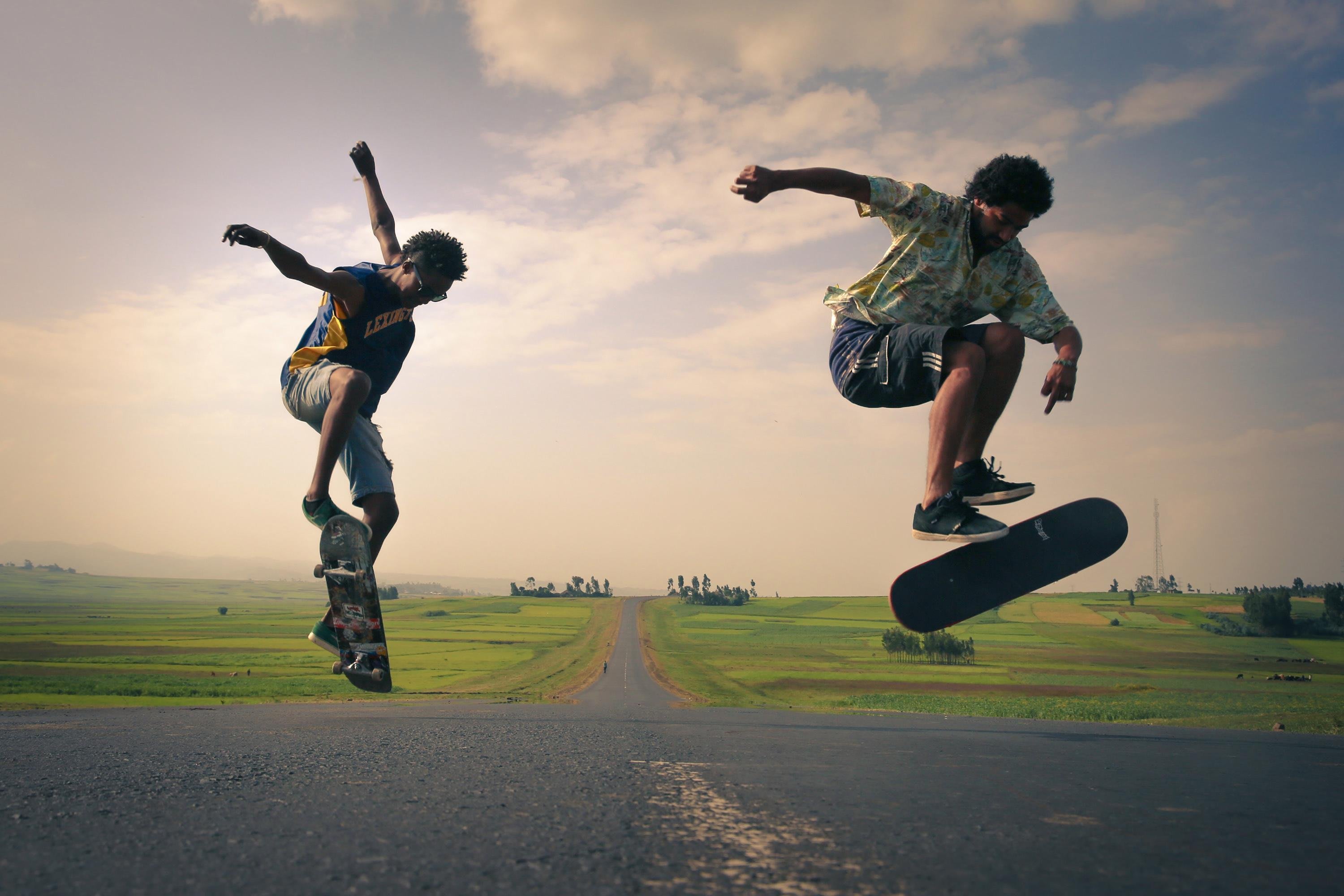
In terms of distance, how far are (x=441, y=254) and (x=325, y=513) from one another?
7.06 feet

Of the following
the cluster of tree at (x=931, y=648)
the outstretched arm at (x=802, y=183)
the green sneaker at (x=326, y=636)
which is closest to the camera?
the outstretched arm at (x=802, y=183)

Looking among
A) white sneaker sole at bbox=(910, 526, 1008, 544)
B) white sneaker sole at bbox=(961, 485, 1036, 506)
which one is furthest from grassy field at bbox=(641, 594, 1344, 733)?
white sneaker sole at bbox=(910, 526, 1008, 544)

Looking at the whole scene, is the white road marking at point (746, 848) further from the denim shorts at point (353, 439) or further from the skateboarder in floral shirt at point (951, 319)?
the denim shorts at point (353, 439)

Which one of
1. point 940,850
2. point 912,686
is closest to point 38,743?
point 940,850

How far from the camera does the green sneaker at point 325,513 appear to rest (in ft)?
18.1

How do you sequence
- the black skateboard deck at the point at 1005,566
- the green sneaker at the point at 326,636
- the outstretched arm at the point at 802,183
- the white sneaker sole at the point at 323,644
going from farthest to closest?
the black skateboard deck at the point at 1005,566 < the green sneaker at the point at 326,636 < the white sneaker sole at the point at 323,644 < the outstretched arm at the point at 802,183

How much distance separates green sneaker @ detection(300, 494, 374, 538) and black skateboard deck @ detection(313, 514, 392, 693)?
25 mm

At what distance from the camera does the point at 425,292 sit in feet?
18.8

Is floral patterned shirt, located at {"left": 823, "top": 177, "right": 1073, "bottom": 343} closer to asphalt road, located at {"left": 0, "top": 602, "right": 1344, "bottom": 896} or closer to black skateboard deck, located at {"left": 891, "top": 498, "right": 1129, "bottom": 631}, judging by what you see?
black skateboard deck, located at {"left": 891, "top": 498, "right": 1129, "bottom": 631}

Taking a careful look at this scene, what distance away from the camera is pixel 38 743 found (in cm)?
571

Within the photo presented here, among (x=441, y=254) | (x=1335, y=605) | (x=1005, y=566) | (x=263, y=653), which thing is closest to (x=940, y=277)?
(x=1005, y=566)

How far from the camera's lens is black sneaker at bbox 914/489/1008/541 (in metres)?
4.84

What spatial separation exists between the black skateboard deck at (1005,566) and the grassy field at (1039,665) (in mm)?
11885

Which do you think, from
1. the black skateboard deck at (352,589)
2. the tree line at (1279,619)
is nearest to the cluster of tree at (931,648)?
the tree line at (1279,619)
